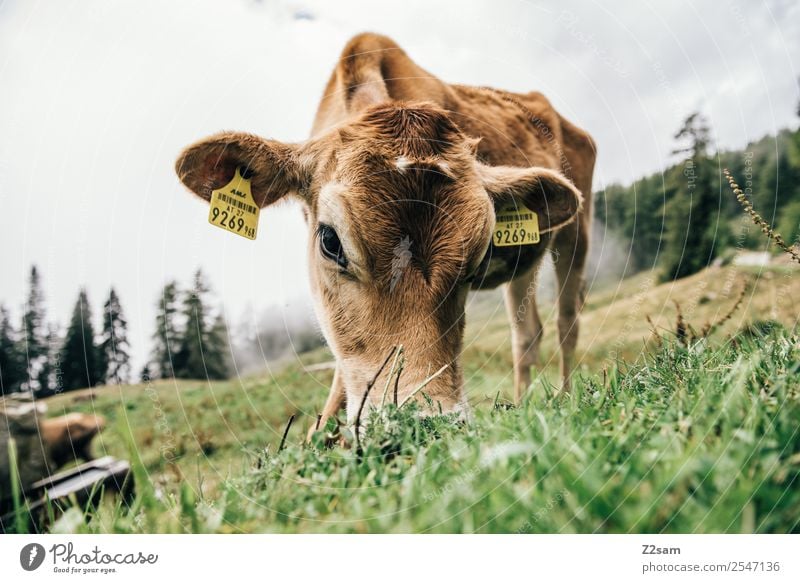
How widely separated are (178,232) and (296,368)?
557cm

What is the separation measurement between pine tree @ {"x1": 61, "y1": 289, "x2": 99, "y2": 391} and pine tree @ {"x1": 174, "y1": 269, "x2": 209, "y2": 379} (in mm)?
662

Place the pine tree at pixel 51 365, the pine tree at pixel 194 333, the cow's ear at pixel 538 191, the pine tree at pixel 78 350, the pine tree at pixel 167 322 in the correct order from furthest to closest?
the pine tree at pixel 167 322 → the pine tree at pixel 194 333 → the pine tree at pixel 78 350 → the cow's ear at pixel 538 191 → the pine tree at pixel 51 365

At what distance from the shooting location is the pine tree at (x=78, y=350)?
11.5 ft

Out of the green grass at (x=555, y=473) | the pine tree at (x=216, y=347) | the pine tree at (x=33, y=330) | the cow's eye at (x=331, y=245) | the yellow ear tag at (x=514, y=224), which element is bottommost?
the pine tree at (x=216, y=347)

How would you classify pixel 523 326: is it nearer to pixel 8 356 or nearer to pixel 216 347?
pixel 216 347

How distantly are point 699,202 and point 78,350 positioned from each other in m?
9.80

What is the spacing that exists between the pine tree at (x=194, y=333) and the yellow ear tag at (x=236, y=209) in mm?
612

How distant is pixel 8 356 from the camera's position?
2.94m

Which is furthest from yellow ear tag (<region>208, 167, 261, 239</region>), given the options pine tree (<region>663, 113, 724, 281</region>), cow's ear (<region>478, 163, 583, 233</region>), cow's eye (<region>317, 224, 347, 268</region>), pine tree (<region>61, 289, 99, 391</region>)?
pine tree (<region>663, 113, 724, 281</region>)

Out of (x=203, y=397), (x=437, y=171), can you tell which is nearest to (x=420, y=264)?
(x=437, y=171)

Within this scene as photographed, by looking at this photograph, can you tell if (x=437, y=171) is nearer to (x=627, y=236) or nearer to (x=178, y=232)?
(x=178, y=232)

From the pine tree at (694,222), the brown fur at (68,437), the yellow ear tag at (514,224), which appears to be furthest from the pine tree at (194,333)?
the pine tree at (694,222)

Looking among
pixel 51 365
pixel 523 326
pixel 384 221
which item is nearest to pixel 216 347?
pixel 523 326

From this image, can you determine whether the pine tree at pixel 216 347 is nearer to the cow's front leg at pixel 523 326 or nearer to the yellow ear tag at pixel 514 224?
the cow's front leg at pixel 523 326
